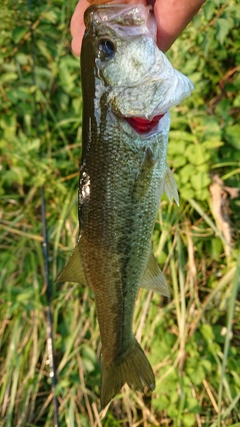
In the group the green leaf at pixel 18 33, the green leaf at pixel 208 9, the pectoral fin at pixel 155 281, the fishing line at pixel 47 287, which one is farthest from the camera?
the green leaf at pixel 18 33

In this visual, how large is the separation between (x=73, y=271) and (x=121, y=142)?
55 centimetres

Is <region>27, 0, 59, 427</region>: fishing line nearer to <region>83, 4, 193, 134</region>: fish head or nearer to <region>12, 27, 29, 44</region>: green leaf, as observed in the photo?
<region>12, 27, 29, 44</region>: green leaf

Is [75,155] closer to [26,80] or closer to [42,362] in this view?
[26,80]

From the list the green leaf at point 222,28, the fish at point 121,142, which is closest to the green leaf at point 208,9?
the green leaf at point 222,28

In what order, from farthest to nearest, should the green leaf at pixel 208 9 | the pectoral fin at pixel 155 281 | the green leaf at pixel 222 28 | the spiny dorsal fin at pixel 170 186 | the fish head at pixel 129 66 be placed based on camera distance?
the green leaf at pixel 222 28
the green leaf at pixel 208 9
the pectoral fin at pixel 155 281
the spiny dorsal fin at pixel 170 186
the fish head at pixel 129 66

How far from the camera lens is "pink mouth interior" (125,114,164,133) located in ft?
4.17

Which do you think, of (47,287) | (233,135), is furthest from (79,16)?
(47,287)

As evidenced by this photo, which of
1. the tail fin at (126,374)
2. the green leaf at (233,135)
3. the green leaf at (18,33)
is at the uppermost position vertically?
the green leaf at (18,33)

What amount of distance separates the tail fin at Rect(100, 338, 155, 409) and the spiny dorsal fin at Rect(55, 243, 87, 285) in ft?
1.38

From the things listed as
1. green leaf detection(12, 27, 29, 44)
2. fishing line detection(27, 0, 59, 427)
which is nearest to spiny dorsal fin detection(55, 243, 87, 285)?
fishing line detection(27, 0, 59, 427)

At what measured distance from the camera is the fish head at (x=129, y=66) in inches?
47.9

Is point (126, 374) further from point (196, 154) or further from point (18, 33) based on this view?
point (18, 33)

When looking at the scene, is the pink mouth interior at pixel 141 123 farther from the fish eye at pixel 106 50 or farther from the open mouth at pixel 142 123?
the fish eye at pixel 106 50

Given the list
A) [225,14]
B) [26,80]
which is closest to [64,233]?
[26,80]
